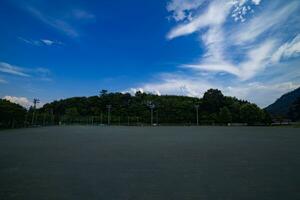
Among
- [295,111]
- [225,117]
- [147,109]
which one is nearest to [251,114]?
[225,117]

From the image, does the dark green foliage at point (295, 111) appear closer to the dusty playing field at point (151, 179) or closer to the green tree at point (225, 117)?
the green tree at point (225, 117)

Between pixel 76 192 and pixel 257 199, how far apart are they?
3.07m

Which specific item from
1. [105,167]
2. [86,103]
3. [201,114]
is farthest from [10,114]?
[86,103]

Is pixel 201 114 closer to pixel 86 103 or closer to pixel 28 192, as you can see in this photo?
pixel 86 103

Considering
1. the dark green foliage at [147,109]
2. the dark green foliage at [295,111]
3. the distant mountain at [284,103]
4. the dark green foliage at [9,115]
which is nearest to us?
the dark green foliage at [9,115]

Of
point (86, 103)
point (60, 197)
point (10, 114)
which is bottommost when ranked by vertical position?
point (60, 197)

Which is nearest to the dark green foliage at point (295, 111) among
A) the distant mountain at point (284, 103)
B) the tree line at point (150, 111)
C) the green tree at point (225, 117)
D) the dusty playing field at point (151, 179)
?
the tree line at point (150, 111)

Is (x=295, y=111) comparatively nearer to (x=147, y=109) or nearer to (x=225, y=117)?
(x=225, y=117)

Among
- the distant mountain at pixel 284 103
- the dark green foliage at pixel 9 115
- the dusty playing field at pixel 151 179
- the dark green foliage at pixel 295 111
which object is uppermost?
the distant mountain at pixel 284 103

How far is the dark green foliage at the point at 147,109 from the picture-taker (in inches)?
2798

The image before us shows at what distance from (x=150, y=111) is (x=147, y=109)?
5.56 meters

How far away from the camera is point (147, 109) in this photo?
87.4 meters

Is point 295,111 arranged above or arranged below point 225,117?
above

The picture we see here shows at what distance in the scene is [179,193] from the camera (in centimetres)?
432
